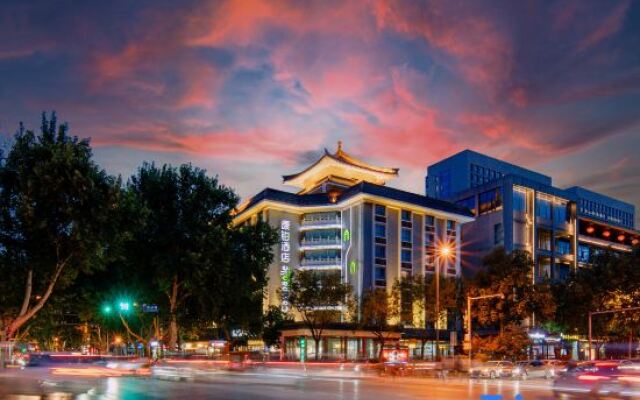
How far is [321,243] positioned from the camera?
310 feet

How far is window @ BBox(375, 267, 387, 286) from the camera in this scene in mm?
→ 90500

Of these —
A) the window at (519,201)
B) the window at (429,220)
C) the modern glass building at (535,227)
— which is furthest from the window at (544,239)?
the window at (429,220)

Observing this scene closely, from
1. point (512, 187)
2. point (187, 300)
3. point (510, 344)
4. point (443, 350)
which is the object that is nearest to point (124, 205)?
point (187, 300)

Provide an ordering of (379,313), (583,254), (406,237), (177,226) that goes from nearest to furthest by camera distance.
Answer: (177,226) < (379,313) < (406,237) < (583,254)

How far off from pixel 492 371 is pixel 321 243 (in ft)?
171

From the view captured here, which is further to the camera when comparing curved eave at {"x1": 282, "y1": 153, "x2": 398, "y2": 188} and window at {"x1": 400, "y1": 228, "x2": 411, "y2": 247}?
curved eave at {"x1": 282, "y1": 153, "x2": 398, "y2": 188}

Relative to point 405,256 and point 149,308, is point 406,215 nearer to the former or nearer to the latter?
point 405,256

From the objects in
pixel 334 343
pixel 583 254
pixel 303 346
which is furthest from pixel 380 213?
pixel 583 254

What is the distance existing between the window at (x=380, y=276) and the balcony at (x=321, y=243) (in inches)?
269

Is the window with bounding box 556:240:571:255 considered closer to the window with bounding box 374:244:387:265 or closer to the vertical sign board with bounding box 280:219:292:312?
the window with bounding box 374:244:387:265

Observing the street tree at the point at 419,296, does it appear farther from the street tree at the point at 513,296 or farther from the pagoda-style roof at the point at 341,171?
the pagoda-style roof at the point at 341,171

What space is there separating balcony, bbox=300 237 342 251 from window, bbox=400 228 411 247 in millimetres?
9656

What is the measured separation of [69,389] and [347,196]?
2713 inches

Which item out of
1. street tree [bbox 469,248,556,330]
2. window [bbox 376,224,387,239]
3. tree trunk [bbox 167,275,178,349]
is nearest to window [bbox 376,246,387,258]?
window [bbox 376,224,387,239]
